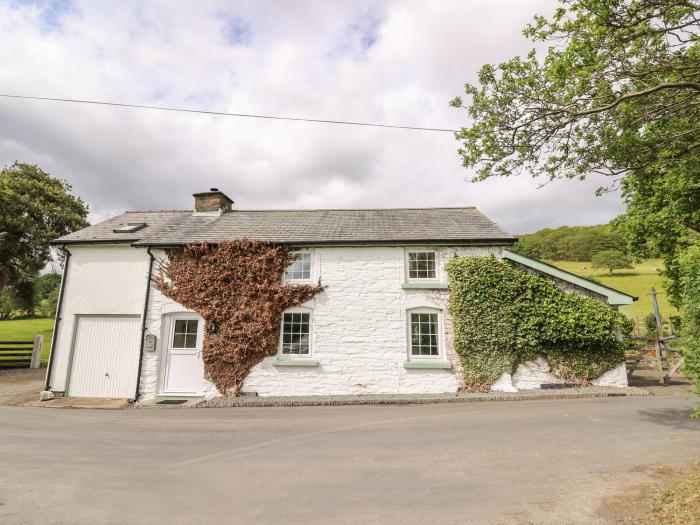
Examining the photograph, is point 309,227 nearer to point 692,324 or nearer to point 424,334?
point 424,334

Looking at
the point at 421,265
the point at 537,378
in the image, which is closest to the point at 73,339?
the point at 421,265

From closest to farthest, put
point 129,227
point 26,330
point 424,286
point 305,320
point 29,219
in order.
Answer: point 424,286, point 305,320, point 129,227, point 29,219, point 26,330

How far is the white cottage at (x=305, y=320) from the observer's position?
457 inches

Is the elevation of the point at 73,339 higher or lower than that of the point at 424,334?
lower

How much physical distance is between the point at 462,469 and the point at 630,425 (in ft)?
14.9

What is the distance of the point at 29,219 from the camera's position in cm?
2039

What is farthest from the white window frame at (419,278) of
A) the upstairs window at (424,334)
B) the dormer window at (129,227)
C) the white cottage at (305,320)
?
the dormer window at (129,227)

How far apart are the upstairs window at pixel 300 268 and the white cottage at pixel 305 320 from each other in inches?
1.4

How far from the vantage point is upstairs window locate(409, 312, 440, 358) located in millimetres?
11836

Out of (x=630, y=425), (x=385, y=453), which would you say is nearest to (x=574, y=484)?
(x=385, y=453)

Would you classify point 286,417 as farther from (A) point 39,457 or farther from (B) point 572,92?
Result: (B) point 572,92

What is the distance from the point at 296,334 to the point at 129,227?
8.27 meters

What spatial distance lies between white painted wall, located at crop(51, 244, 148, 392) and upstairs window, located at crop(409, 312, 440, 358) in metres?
9.62

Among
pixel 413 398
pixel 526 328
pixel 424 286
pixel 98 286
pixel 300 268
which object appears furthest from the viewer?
pixel 98 286
